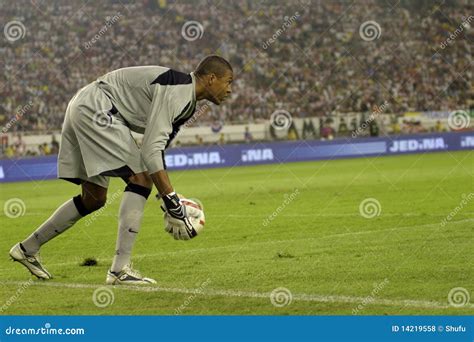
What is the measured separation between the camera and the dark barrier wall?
102ft

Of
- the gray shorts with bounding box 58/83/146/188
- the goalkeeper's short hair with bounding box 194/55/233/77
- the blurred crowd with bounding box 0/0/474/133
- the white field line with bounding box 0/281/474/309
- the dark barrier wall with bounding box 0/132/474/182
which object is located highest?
the blurred crowd with bounding box 0/0/474/133

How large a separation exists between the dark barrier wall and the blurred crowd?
12.9 ft

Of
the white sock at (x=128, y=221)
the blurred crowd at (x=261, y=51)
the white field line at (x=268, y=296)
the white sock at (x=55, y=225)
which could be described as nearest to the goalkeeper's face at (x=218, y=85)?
the white sock at (x=128, y=221)

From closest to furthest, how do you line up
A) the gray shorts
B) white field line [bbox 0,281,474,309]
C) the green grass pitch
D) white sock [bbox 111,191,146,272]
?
white field line [bbox 0,281,474,309], the green grass pitch, the gray shorts, white sock [bbox 111,191,146,272]

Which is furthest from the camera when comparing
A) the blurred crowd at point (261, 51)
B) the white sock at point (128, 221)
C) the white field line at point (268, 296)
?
the blurred crowd at point (261, 51)

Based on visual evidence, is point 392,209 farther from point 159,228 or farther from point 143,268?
point 143,268

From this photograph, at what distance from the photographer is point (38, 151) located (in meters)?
35.1

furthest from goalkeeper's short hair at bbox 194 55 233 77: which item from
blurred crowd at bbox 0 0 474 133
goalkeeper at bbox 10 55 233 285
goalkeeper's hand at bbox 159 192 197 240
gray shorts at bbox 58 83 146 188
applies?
blurred crowd at bbox 0 0 474 133

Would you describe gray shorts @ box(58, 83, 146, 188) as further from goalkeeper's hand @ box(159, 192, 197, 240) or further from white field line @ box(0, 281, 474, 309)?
white field line @ box(0, 281, 474, 309)

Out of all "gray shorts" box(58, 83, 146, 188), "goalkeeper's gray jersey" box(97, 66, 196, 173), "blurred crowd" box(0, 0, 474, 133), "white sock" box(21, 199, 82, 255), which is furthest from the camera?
"blurred crowd" box(0, 0, 474, 133)

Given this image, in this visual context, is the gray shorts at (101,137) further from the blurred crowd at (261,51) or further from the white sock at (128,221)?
the blurred crowd at (261,51)

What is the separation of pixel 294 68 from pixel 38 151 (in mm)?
14601

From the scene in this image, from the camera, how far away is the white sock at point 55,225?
9234mm

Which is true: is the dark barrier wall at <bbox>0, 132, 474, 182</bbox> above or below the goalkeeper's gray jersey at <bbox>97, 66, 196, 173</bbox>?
above
